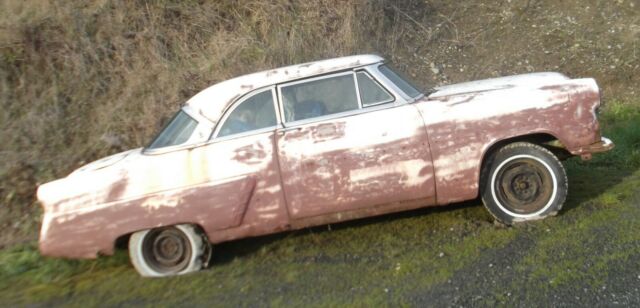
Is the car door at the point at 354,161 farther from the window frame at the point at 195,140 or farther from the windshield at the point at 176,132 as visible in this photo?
the windshield at the point at 176,132

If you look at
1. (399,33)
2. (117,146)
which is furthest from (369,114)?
(399,33)

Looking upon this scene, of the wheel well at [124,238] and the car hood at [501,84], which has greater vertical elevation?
the car hood at [501,84]

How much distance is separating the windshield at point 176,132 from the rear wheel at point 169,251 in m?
0.76

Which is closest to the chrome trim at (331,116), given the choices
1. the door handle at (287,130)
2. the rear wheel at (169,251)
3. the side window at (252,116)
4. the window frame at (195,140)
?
the door handle at (287,130)

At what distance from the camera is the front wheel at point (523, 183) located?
215 inches

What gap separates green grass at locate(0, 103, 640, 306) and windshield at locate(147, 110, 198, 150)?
1171mm

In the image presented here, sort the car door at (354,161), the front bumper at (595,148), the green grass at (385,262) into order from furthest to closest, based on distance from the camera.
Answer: the front bumper at (595,148), the car door at (354,161), the green grass at (385,262)

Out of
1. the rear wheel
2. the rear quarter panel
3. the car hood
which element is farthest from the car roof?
the rear wheel

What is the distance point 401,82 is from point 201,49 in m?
4.96

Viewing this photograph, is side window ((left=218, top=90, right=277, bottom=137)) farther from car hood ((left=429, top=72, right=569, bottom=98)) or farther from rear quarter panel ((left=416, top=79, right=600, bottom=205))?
car hood ((left=429, top=72, right=569, bottom=98))

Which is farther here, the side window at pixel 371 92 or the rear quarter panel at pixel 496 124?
the side window at pixel 371 92

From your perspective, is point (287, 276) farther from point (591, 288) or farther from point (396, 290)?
point (591, 288)

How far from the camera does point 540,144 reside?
18.6ft

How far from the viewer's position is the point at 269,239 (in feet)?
19.9
